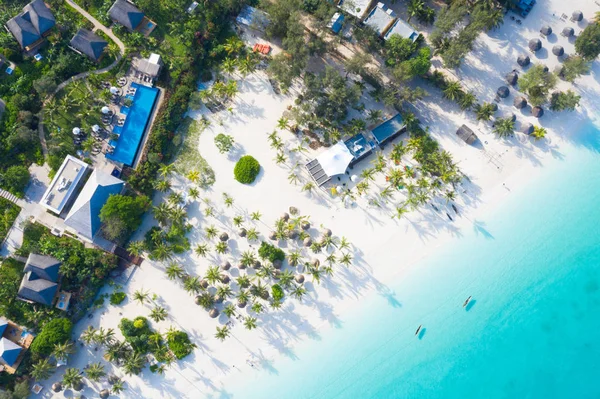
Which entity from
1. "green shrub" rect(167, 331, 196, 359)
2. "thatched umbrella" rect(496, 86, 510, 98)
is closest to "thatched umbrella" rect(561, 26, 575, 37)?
"thatched umbrella" rect(496, 86, 510, 98)

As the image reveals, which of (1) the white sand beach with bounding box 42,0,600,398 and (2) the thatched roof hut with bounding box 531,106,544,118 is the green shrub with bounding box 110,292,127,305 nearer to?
(1) the white sand beach with bounding box 42,0,600,398

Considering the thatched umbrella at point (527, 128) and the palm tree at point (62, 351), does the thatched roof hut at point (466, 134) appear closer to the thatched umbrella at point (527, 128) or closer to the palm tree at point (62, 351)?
the thatched umbrella at point (527, 128)

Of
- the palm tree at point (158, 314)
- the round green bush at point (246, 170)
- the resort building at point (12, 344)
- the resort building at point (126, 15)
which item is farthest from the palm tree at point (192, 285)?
the resort building at point (126, 15)

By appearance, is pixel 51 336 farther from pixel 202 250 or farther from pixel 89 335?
pixel 202 250

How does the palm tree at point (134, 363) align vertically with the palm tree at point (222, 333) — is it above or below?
below

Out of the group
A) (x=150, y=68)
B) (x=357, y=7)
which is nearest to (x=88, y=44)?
(x=150, y=68)

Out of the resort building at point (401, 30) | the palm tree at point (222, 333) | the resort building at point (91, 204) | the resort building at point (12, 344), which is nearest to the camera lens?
the resort building at point (12, 344)

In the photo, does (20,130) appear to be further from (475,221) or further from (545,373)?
(545,373)
